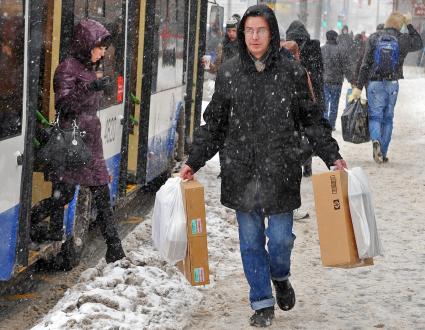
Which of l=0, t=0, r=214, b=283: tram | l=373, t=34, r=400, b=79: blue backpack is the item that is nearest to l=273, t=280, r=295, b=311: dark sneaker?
l=0, t=0, r=214, b=283: tram

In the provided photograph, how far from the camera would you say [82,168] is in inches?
274

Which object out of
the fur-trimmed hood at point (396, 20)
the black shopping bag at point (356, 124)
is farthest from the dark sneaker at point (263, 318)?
the fur-trimmed hood at point (396, 20)

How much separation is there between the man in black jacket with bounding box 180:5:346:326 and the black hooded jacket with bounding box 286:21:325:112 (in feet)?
17.3

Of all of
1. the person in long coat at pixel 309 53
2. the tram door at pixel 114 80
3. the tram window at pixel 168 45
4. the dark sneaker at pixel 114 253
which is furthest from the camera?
the person in long coat at pixel 309 53

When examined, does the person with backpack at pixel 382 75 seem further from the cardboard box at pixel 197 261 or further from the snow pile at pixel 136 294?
the cardboard box at pixel 197 261

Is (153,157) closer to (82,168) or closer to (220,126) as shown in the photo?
(82,168)

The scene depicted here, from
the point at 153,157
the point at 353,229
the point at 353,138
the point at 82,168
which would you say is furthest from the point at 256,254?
the point at 353,138

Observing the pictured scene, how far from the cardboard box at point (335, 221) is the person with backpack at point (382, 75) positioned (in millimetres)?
7956

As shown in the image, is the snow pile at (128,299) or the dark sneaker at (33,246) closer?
the snow pile at (128,299)

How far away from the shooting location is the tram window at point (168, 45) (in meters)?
9.95

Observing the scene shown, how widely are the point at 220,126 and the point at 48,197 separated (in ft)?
5.54

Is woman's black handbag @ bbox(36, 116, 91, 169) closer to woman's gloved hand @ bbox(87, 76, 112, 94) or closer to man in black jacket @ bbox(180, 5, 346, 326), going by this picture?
woman's gloved hand @ bbox(87, 76, 112, 94)

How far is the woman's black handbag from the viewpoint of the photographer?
6.45m

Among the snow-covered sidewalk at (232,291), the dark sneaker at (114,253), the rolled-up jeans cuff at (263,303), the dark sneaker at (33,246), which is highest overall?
the dark sneaker at (33,246)
